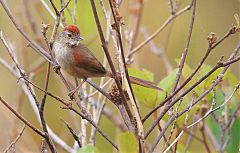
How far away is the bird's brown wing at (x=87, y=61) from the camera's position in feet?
10.00

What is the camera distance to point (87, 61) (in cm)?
308

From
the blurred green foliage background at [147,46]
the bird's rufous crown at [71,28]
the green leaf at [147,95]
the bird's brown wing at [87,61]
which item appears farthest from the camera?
the blurred green foliage background at [147,46]

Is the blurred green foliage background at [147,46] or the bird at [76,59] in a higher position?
the blurred green foliage background at [147,46]

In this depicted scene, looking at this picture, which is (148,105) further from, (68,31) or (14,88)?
(14,88)

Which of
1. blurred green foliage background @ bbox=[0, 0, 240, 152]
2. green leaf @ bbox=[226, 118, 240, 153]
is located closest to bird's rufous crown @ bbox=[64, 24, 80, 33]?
green leaf @ bbox=[226, 118, 240, 153]

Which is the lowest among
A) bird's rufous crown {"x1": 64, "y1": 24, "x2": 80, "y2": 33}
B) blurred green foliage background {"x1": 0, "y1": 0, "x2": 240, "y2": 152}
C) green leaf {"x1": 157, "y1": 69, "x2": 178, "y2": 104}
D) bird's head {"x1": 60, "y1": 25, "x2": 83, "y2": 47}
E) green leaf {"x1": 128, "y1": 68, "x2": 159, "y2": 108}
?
green leaf {"x1": 128, "y1": 68, "x2": 159, "y2": 108}

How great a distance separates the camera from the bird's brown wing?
305cm

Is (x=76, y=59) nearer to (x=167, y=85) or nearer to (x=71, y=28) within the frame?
(x=71, y=28)

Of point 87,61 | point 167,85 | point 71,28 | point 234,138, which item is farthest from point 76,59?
point 234,138

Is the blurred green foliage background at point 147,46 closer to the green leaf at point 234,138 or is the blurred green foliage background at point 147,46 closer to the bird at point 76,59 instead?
the bird at point 76,59

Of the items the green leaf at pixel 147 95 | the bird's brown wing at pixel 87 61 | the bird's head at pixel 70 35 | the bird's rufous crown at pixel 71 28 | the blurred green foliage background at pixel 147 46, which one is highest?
the blurred green foliage background at pixel 147 46

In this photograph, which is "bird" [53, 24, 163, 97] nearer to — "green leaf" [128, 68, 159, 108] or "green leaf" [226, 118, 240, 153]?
"green leaf" [128, 68, 159, 108]

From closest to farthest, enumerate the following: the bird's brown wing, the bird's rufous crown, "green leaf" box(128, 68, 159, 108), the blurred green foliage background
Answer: "green leaf" box(128, 68, 159, 108) → the bird's rufous crown → the bird's brown wing → the blurred green foliage background

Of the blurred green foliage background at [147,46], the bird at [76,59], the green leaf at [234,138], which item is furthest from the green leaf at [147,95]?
the blurred green foliage background at [147,46]
